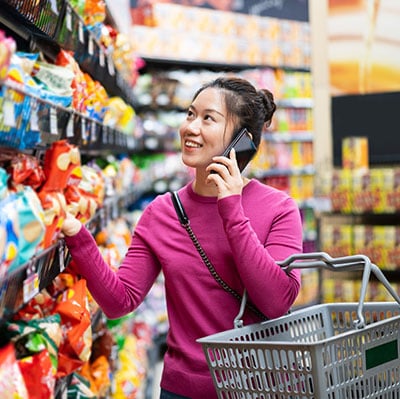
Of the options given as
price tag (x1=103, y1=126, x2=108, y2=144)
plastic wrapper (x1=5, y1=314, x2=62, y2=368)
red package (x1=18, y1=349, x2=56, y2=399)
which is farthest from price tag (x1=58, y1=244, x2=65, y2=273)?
price tag (x1=103, y1=126, x2=108, y2=144)

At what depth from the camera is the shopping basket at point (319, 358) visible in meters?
1.50

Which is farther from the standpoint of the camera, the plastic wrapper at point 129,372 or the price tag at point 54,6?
the plastic wrapper at point 129,372

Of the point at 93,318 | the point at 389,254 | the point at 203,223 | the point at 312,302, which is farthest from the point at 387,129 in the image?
the point at 203,223

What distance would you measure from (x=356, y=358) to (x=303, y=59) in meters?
6.31

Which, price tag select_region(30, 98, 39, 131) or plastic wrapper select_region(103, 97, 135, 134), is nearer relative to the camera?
price tag select_region(30, 98, 39, 131)

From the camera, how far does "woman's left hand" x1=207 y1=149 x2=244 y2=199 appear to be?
1811 mm

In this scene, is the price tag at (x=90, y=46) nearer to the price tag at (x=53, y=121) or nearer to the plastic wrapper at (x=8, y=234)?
the price tag at (x=53, y=121)

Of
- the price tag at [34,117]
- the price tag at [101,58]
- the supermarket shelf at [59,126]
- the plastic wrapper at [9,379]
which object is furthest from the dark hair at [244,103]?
the price tag at [101,58]

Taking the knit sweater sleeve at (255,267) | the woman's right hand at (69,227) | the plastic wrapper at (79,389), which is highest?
the woman's right hand at (69,227)

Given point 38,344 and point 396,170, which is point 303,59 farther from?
point 38,344

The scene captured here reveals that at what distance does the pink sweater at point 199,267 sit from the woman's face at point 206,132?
0.41ft

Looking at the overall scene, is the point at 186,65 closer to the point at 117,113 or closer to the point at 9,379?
the point at 117,113

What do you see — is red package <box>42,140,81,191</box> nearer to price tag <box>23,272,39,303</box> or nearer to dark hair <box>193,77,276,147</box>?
price tag <box>23,272,39,303</box>

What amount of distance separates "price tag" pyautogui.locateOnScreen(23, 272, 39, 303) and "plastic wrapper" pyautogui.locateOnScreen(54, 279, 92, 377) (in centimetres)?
45
